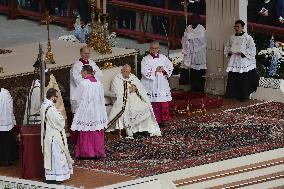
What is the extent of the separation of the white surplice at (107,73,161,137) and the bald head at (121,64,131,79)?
62mm

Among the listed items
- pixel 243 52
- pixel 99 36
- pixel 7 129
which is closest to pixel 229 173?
pixel 7 129

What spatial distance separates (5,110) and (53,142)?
49.5 inches

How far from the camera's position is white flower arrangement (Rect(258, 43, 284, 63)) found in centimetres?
2578

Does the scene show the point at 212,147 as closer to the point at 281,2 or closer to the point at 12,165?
the point at 12,165

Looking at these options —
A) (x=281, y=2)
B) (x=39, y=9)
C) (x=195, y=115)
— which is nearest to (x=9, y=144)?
(x=195, y=115)

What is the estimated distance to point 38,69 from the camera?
21.8 metres

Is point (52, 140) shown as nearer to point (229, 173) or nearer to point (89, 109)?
point (89, 109)

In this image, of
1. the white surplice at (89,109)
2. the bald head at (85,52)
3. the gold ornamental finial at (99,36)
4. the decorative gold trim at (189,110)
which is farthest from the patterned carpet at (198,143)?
the gold ornamental finial at (99,36)

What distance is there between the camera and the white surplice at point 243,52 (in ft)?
81.7

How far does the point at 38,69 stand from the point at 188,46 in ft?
15.0

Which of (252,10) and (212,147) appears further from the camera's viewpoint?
(252,10)

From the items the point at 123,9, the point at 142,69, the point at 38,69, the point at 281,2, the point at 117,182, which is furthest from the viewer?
the point at 123,9

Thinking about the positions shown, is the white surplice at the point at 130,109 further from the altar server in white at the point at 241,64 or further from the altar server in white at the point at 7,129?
the altar server in white at the point at 241,64

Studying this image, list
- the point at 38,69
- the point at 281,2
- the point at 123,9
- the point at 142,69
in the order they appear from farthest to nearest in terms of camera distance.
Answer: the point at 123,9, the point at 281,2, the point at 142,69, the point at 38,69
